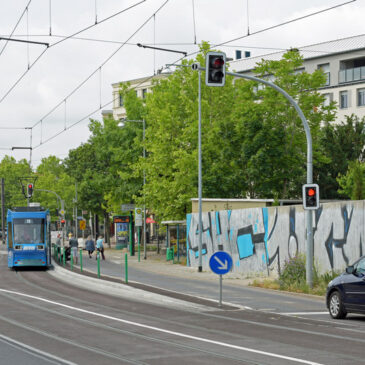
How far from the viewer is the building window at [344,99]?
7106 centimetres

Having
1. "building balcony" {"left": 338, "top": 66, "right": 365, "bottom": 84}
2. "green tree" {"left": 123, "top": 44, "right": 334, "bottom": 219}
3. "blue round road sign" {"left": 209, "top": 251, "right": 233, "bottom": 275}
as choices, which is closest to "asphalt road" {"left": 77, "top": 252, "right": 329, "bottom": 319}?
"blue round road sign" {"left": 209, "top": 251, "right": 233, "bottom": 275}

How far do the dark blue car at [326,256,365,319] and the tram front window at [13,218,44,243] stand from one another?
79.3ft

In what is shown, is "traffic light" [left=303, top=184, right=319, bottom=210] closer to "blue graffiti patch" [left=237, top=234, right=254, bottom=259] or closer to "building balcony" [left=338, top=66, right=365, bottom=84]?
"blue graffiti patch" [left=237, top=234, right=254, bottom=259]

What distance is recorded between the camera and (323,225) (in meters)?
26.3

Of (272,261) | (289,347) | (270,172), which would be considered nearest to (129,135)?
(270,172)

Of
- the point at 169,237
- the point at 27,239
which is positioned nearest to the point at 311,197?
the point at 27,239

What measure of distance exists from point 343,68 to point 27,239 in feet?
133

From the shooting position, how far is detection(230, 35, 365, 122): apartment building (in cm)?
6875

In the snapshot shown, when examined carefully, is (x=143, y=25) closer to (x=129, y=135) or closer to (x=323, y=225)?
(x=323, y=225)

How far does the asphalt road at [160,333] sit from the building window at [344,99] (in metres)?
49.7

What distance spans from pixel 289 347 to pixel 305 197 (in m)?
11.6

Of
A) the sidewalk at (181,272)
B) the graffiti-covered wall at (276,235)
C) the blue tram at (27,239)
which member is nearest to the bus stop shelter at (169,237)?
the sidewalk at (181,272)

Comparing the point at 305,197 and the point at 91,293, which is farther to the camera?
the point at 91,293

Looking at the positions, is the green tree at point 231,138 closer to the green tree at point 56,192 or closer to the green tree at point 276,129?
the green tree at point 276,129
